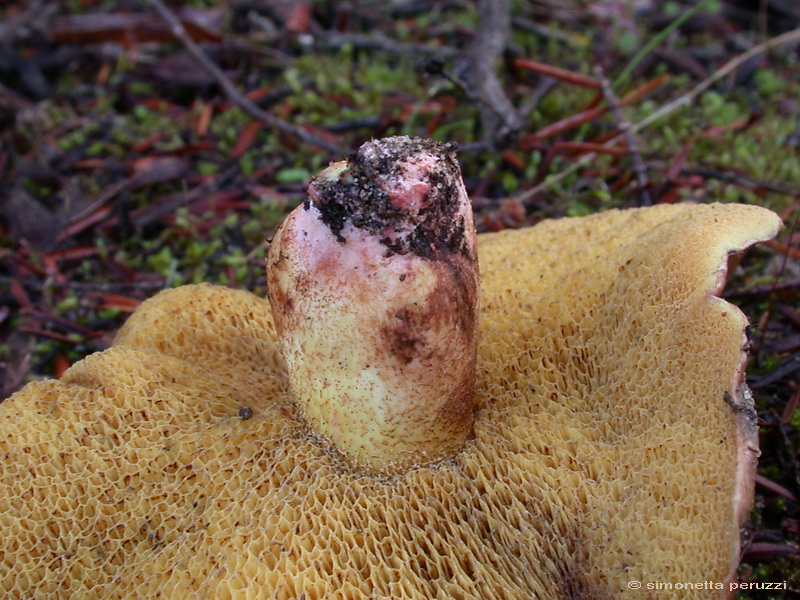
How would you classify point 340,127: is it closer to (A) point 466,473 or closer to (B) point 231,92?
(B) point 231,92

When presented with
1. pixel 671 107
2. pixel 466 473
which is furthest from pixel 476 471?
pixel 671 107

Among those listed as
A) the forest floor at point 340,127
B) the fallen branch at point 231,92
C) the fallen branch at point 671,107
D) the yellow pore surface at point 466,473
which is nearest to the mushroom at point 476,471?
the yellow pore surface at point 466,473

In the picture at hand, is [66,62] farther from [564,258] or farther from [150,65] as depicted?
[564,258]

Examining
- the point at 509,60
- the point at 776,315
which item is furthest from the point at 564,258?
the point at 509,60

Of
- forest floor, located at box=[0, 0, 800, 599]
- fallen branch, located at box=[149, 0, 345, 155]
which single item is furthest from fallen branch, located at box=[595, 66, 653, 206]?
fallen branch, located at box=[149, 0, 345, 155]

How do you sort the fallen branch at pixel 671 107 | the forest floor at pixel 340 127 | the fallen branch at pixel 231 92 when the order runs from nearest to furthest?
the forest floor at pixel 340 127
the fallen branch at pixel 671 107
the fallen branch at pixel 231 92

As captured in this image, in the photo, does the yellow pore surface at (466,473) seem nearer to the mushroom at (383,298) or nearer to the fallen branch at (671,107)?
the mushroom at (383,298)

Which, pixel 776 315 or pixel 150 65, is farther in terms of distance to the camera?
pixel 150 65
